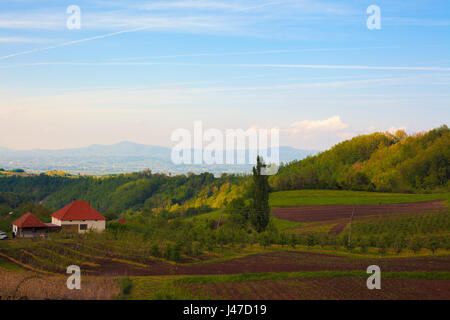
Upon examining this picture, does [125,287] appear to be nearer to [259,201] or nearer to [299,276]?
[299,276]

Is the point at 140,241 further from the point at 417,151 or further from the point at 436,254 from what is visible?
the point at 417,151

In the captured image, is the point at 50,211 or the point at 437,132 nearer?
the point at 50,211

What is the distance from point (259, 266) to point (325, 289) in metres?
7.38

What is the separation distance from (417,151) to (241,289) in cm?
8246

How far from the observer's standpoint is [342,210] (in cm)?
5359

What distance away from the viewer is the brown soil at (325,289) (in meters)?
16.9

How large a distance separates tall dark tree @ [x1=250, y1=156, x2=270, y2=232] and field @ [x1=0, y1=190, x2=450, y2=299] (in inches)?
157

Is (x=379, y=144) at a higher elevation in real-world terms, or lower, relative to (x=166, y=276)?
higher

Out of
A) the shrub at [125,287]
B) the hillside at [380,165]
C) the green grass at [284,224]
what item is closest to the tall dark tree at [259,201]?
the green grass at [284,224]

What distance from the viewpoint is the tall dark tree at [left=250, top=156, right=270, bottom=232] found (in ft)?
136

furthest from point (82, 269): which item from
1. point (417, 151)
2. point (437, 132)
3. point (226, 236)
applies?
point (437, 132)

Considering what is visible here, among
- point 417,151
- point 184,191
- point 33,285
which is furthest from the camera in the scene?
point 184,191

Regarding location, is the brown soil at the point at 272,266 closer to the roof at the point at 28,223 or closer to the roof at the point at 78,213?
the roof at the point at 28,223

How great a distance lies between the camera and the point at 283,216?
5344 centimetres
